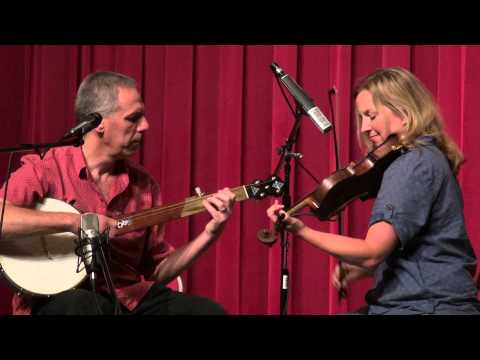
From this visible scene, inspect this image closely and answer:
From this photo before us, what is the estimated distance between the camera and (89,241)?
2393mm

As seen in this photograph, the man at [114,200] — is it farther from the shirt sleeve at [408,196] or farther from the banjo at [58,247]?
the shirt sleeve at [408,196]

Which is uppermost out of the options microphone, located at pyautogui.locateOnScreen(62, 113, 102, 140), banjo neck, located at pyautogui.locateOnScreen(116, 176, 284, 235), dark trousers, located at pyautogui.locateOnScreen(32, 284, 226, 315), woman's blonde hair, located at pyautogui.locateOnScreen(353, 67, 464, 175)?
woman's blonde hair, located at pyautogui.locateOnScreen(353, 67, 464, 175)

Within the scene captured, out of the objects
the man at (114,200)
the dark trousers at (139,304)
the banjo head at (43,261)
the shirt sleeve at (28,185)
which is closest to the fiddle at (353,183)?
the man at (114,200)

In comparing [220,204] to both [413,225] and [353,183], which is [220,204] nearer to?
[353,183]

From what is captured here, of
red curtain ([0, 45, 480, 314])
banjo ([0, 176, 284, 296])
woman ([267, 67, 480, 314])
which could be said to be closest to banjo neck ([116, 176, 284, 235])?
banjo ([0, 176, 284, 296])

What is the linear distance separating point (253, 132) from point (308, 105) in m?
1.24

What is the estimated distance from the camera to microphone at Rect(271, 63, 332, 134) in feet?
8.79

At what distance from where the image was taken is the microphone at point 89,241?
237cm

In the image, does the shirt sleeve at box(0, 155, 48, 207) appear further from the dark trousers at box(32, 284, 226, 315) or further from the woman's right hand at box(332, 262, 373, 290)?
the woman's right hand at box(332, 262, 373, 290)

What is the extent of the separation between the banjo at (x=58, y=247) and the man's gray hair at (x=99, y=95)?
16.2 inches

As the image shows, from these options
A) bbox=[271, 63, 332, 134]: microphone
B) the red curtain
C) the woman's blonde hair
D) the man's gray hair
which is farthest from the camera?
the red curtain

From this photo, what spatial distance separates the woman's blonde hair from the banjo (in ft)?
1.72
